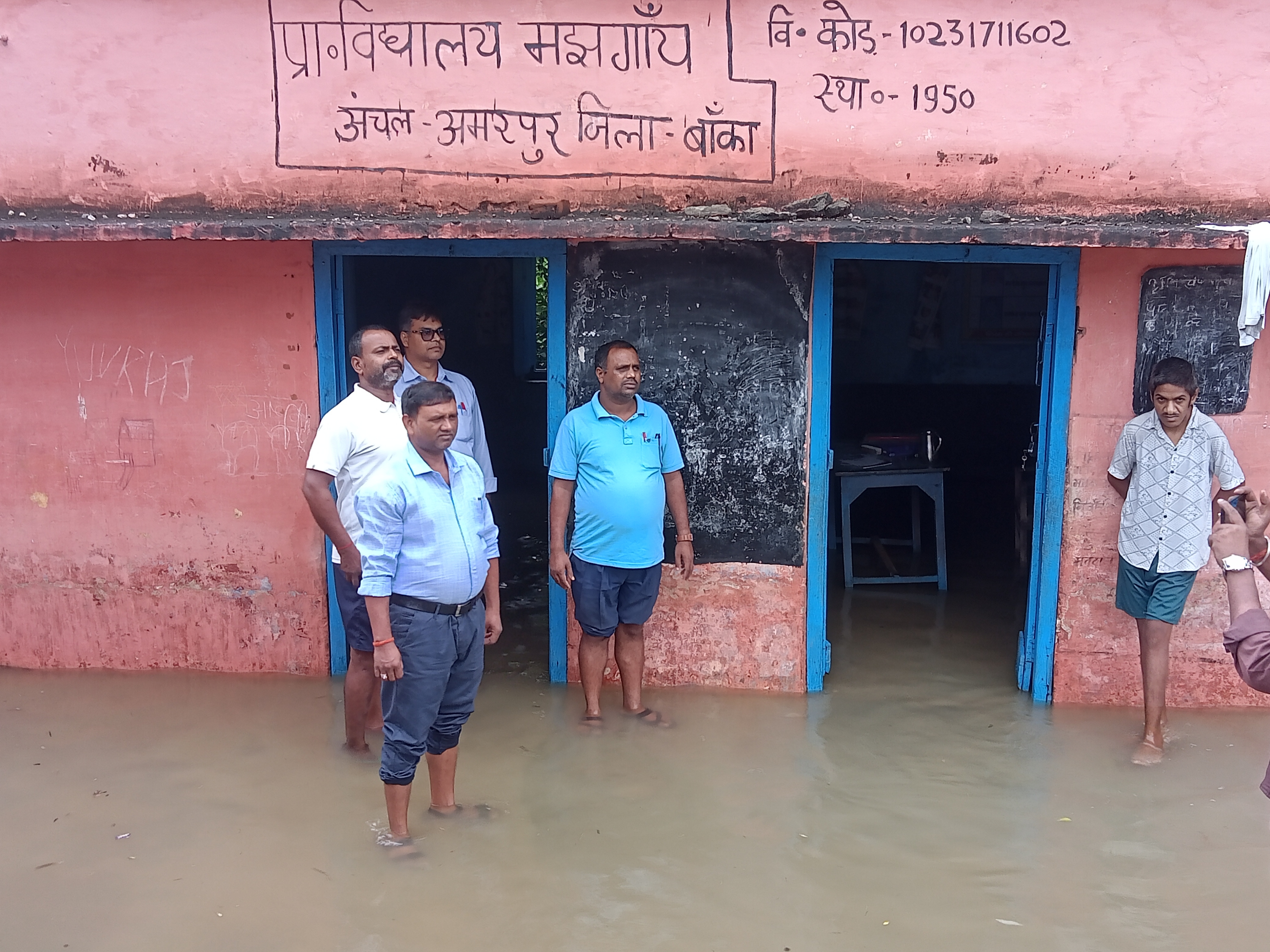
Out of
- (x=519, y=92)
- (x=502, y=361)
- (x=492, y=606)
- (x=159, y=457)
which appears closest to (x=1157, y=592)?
(x=492, y=606)

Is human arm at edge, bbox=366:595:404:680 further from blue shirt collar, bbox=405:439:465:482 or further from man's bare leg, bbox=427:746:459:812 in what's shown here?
man's bare leg, bbox=427:746:459:812

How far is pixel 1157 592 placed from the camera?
4.70 m

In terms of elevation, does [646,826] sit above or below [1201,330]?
below

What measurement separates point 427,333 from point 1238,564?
138 inches

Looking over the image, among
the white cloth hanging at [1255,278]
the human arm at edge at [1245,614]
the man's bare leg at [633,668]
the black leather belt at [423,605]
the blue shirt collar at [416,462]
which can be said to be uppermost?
the white cloth hanging at [1255,278]

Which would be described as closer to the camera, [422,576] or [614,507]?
[422,576]

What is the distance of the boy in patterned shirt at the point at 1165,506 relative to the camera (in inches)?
182

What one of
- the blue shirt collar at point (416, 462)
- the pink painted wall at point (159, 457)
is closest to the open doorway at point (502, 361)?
the pink painted wall at point (159, 457)

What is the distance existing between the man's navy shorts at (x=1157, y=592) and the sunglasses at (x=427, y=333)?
136 inches

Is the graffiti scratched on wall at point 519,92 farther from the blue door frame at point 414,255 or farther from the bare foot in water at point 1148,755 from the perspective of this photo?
the bare foot in water at point 1148,755

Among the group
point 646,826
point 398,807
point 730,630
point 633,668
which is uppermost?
point 730,630

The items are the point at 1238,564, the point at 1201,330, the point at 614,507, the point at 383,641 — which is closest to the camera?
the point at 1238,564

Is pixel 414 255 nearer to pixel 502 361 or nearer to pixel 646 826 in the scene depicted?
pixel 646 826

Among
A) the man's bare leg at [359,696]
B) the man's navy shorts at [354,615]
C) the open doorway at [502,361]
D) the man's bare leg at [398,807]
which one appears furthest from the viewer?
the open doorway at [502,361]
